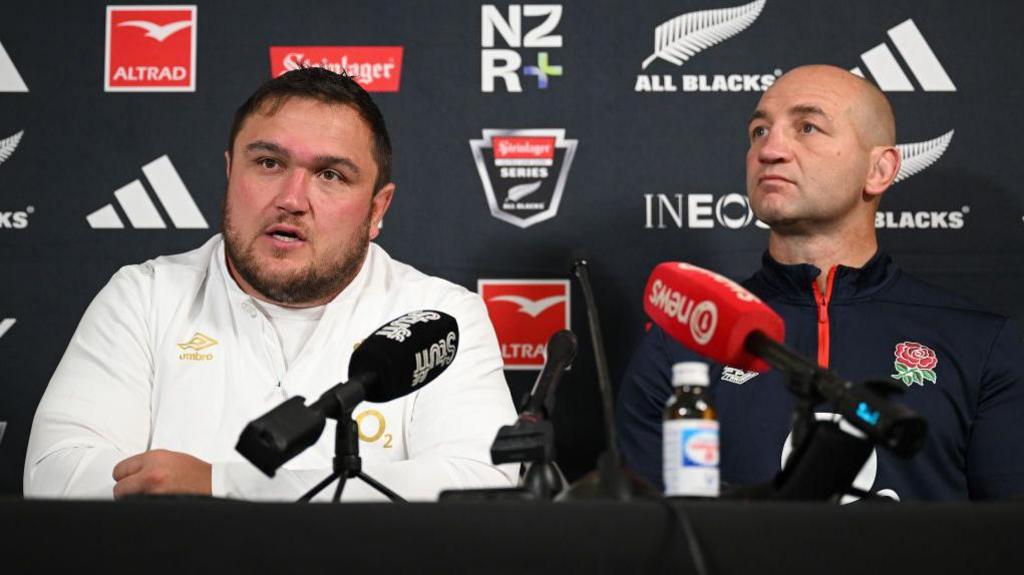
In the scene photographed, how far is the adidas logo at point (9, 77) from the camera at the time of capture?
2.79m

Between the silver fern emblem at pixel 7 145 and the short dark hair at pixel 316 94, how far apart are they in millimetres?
732

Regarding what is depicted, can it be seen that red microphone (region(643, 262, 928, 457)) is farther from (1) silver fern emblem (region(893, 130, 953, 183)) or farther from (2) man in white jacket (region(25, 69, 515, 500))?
(1) silver fern emblem (region(893, 130, 953, 183))

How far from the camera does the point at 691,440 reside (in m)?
1.29

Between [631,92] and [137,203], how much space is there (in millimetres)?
1189

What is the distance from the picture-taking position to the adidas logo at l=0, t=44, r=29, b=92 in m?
2.79

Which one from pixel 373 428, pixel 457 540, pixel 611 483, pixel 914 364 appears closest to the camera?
pixel 457 540

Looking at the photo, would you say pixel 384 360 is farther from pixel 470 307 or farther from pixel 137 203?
pixel 137 203

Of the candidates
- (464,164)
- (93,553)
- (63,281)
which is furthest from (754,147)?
(93,553)

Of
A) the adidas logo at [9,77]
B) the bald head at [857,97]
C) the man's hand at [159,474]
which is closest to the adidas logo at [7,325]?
the adidas logo at [9,77]

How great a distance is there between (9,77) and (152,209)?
0.48 m

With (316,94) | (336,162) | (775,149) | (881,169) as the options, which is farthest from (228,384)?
(881,169)

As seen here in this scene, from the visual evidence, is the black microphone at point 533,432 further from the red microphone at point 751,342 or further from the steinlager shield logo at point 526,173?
the steinlager shield logo at point 526,173

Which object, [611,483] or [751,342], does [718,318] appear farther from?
[611,483]

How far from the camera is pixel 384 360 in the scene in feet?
4.37
